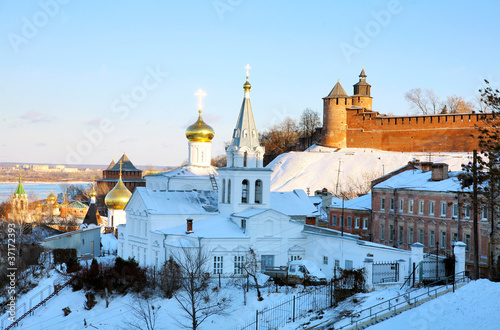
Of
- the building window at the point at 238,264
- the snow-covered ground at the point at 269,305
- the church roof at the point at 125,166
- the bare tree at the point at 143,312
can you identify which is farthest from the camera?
the church roof at the point at 125,166

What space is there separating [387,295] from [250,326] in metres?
4.60

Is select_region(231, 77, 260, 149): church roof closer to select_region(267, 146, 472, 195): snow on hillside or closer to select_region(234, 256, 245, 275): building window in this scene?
select_region(234, 256, 245, 275): building window

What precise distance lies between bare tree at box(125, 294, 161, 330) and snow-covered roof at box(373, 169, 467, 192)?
39.9 ft

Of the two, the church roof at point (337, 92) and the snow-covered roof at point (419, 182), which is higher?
the church roof at point (337, 92)

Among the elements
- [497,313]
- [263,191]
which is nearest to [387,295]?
[497,313]

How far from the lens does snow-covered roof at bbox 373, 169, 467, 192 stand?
2710cm

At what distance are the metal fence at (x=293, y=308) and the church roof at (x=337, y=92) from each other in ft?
161

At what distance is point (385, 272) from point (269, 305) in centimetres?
381

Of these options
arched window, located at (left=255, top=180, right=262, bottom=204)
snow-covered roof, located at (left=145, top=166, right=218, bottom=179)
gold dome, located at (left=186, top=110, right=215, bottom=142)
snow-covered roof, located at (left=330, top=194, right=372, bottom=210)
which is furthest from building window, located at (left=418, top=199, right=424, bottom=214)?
gold dome, located at (left=186, top=110, right=215, bottom=142)

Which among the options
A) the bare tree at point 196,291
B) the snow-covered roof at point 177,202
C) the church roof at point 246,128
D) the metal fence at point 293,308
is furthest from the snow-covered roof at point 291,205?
the metal fence at point 293,308

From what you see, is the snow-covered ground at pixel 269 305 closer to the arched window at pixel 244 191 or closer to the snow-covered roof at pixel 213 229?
the snow-covered roof at pixel 213 229

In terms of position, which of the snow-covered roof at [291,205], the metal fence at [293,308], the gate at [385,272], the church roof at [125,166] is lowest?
the metal fence at [293,308]

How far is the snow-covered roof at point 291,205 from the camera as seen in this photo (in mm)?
33344

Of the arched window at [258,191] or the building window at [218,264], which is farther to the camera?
the arched window at [258,191]
